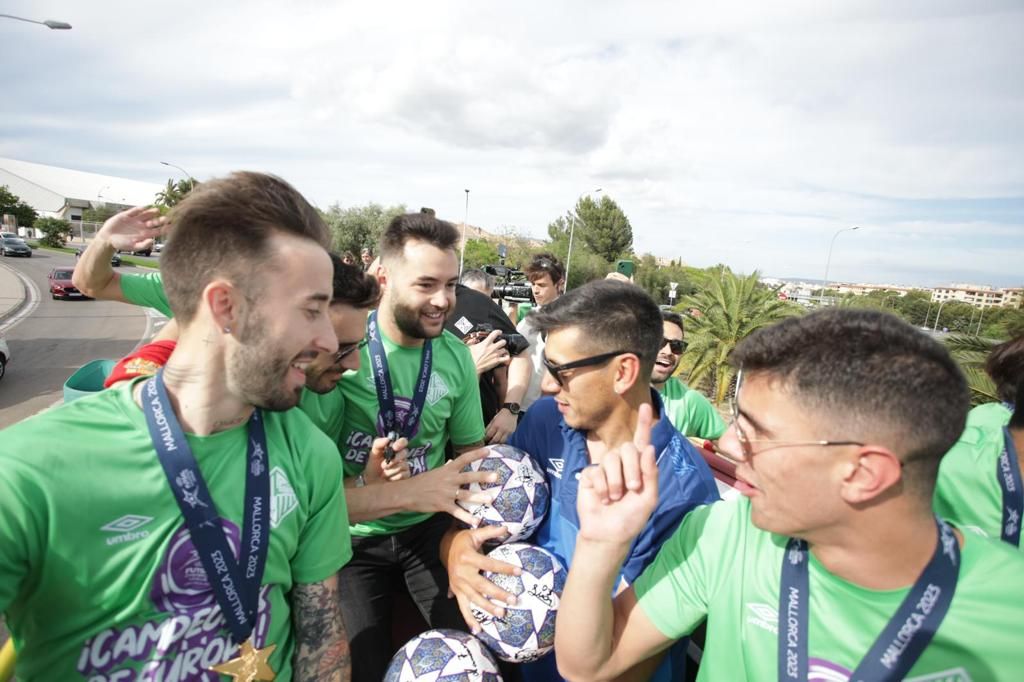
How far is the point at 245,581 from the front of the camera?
1639mm

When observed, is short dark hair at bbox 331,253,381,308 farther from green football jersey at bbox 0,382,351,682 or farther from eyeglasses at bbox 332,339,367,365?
green football jersey at bbox 0,382,351,682

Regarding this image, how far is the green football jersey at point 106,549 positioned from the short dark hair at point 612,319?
1533 mm

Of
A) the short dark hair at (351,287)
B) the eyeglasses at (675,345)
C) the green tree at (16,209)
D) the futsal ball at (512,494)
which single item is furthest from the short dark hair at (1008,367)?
the green tree at (16,209)

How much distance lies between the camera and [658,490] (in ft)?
6.79

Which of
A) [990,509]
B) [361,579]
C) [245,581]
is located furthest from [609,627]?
[990,509]

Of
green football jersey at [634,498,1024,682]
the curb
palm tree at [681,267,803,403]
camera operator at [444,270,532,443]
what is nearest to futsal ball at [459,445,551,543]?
green football jersey at [634,498,1024,682]

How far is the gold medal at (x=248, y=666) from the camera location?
1.63m

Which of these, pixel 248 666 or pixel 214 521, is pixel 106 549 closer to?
pixel 214 521

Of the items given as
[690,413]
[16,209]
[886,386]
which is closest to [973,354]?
[690,413]

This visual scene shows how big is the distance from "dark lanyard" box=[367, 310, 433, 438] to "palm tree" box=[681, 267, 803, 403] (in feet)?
37.5

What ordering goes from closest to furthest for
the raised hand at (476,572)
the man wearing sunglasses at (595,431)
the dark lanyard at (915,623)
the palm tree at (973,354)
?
the dark lanyard at (915,623), the raised hand at (476,572), the man wearing sunglasses at (595,431), the palm tree at (973,354)

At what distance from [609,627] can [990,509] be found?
2.25 metres

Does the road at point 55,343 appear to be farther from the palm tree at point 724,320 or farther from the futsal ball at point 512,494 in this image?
the palm tree at point 724,320

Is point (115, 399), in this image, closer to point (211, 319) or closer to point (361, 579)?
point (211, 319)
